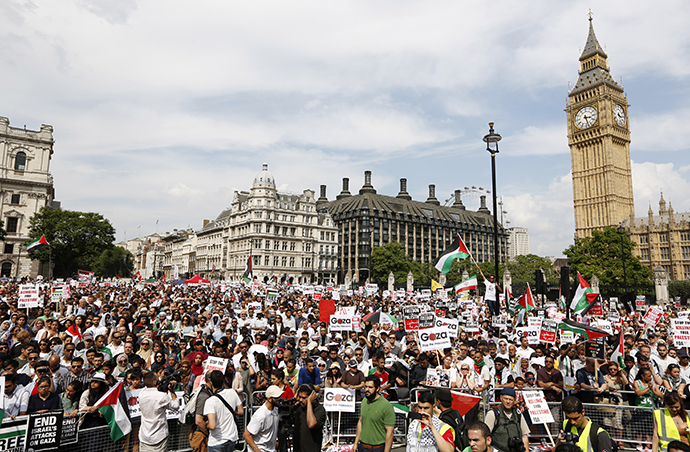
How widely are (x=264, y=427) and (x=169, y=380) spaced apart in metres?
2.69

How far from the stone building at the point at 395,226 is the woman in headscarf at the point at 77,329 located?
79677 millimetres

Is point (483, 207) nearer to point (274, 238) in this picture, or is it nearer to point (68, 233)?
point (274, 238)

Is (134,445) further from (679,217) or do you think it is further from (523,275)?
(679,217)

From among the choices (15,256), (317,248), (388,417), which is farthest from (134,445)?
(317,248)

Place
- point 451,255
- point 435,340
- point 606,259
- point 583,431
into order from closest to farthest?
1. point 583,431
2. point 435,340
3. point 451,255
4. point 606,259

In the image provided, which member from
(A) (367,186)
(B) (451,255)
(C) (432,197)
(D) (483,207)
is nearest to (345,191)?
(A) (367,186)

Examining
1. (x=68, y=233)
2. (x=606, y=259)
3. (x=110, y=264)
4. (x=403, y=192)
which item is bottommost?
(x=606, y=259)

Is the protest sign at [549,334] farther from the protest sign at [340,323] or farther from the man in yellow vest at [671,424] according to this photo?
the man in yellow vest at [671,424]

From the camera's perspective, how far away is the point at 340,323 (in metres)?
14.1

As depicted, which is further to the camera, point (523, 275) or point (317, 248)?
point (317, 248)

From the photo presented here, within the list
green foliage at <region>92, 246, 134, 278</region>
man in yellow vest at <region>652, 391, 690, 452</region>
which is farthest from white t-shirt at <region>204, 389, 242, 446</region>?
green foliage at <region>92, 246, 134, 278</region>

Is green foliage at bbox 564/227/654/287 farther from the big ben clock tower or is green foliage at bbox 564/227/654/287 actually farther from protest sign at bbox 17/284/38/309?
protest sign at bbox 17/284/38/309

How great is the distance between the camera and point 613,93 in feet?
328

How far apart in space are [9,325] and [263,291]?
24.2 m
